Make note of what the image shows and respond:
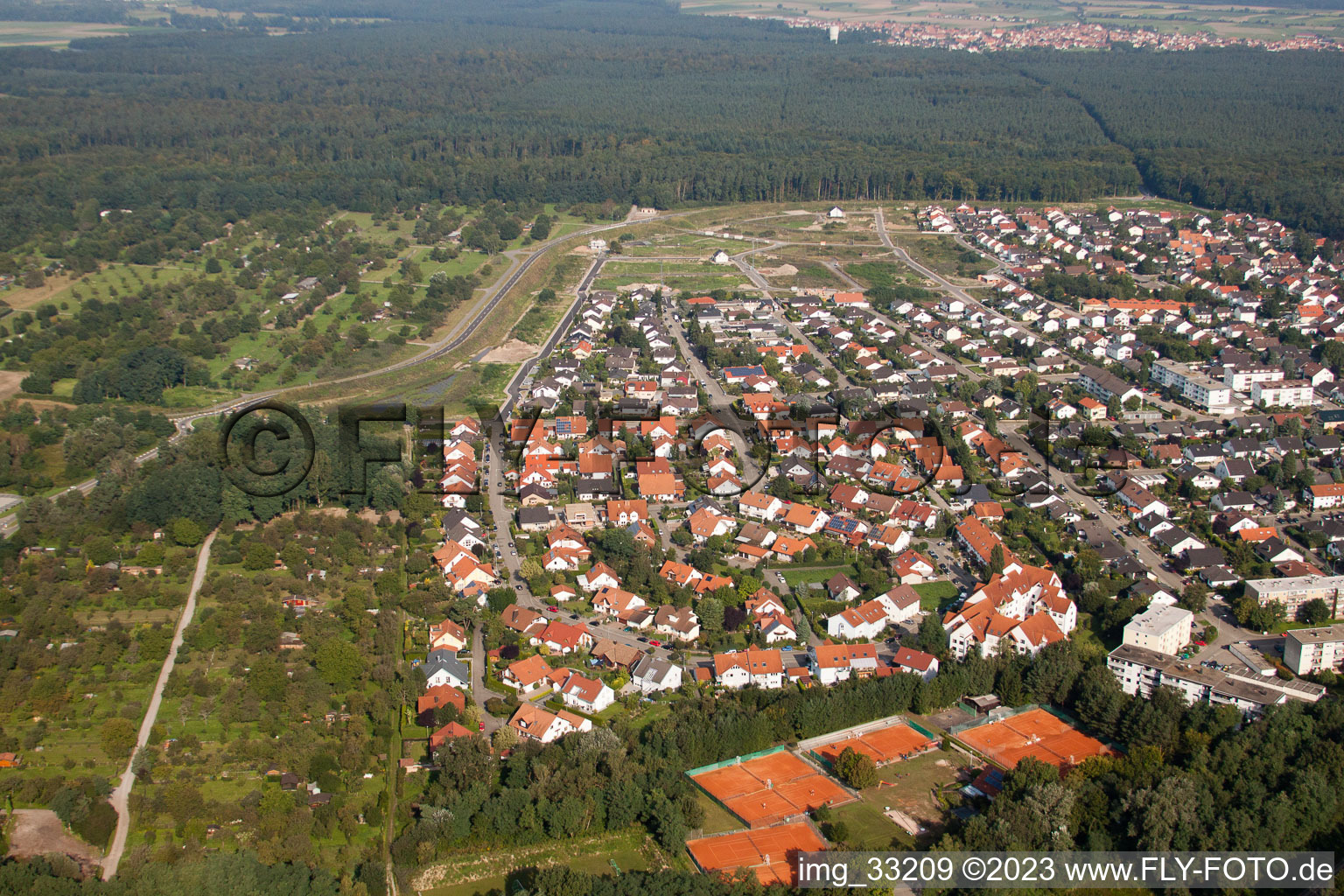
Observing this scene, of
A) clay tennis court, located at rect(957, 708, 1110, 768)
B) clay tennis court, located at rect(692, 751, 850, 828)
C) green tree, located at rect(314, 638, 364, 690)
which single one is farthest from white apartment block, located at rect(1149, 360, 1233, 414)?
green tree, located at rect(314, 638, 364, 690)

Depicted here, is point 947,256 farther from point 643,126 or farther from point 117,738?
point 117,738

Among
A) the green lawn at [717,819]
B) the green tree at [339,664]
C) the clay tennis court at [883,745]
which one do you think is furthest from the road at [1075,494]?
the green tree at [339,664]

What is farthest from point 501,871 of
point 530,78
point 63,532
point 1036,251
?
point 530,78

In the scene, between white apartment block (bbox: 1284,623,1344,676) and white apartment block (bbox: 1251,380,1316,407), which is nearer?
white apartment block (bbox: 1284,623,1344,676)

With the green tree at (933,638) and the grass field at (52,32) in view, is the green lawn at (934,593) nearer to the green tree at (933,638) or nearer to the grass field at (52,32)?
the green tree at (933,638)

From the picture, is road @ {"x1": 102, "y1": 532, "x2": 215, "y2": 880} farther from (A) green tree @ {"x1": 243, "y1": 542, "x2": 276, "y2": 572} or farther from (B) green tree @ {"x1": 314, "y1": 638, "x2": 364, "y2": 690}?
(B) green tree @ {"x1": 314, "y1": 638, "x2": 364, "y2": 690}

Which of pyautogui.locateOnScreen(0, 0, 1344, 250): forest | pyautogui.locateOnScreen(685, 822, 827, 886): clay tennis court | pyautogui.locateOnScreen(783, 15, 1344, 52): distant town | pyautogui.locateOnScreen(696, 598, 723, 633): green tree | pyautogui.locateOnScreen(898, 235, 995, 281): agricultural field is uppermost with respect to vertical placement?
pyautogui.locateOnScreen(783, 15, 1344, 52): distant town

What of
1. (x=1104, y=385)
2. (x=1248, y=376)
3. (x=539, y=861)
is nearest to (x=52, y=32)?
(x=1104, y=385)
